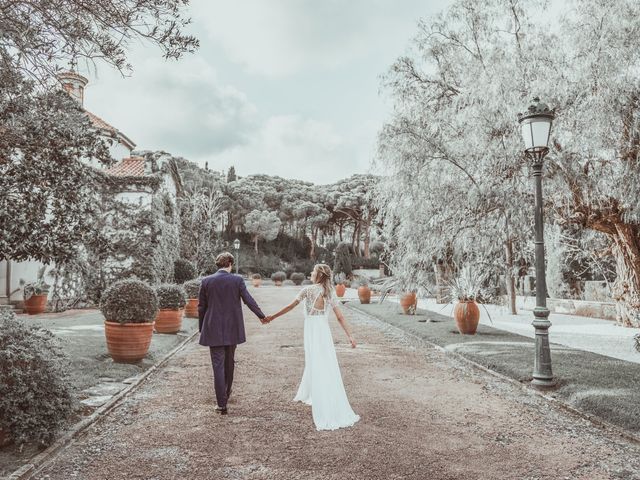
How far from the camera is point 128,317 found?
26.2 ft

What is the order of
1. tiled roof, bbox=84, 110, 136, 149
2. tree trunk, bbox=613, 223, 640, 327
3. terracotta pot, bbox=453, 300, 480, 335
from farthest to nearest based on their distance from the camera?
1. tiled roof, bbox=84, 110, 136, 149
2. tree trunk, bbox=613, 223, 640, 327
3. terracotta pot, bbox=453, 300, 480, 335

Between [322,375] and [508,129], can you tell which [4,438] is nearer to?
[322,375]

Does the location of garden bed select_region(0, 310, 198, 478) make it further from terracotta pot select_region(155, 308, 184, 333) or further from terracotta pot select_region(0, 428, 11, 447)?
terracotta pot select_region(155, 308, 184, 333)

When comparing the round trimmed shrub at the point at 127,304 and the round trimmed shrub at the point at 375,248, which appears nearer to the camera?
the round trimmed shrub at the point at 127,304

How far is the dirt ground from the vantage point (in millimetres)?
3969

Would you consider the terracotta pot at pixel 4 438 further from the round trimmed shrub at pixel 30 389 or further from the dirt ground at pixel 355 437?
the dirt ground at pixel 355 437

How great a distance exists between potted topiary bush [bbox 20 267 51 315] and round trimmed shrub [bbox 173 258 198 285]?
16.2ft

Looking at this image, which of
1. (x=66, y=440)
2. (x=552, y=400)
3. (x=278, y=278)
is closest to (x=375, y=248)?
(x=278, y=278)

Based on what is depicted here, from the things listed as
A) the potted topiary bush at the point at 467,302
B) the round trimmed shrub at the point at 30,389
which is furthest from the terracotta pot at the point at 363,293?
the round trimmed shrub at the point at 30,389

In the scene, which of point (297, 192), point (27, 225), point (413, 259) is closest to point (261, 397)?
point (27, 225)

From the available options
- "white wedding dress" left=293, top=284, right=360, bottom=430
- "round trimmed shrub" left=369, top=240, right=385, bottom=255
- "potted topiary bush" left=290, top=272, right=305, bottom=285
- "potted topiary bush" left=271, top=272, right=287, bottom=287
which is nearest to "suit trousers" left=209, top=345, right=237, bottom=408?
"white wedding dress" left=293, top=284, right=360, bottom=430

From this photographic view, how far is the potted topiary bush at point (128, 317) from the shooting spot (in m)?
7.97

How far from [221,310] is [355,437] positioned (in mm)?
2062

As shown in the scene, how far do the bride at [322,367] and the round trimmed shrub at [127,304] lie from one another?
131 inches
